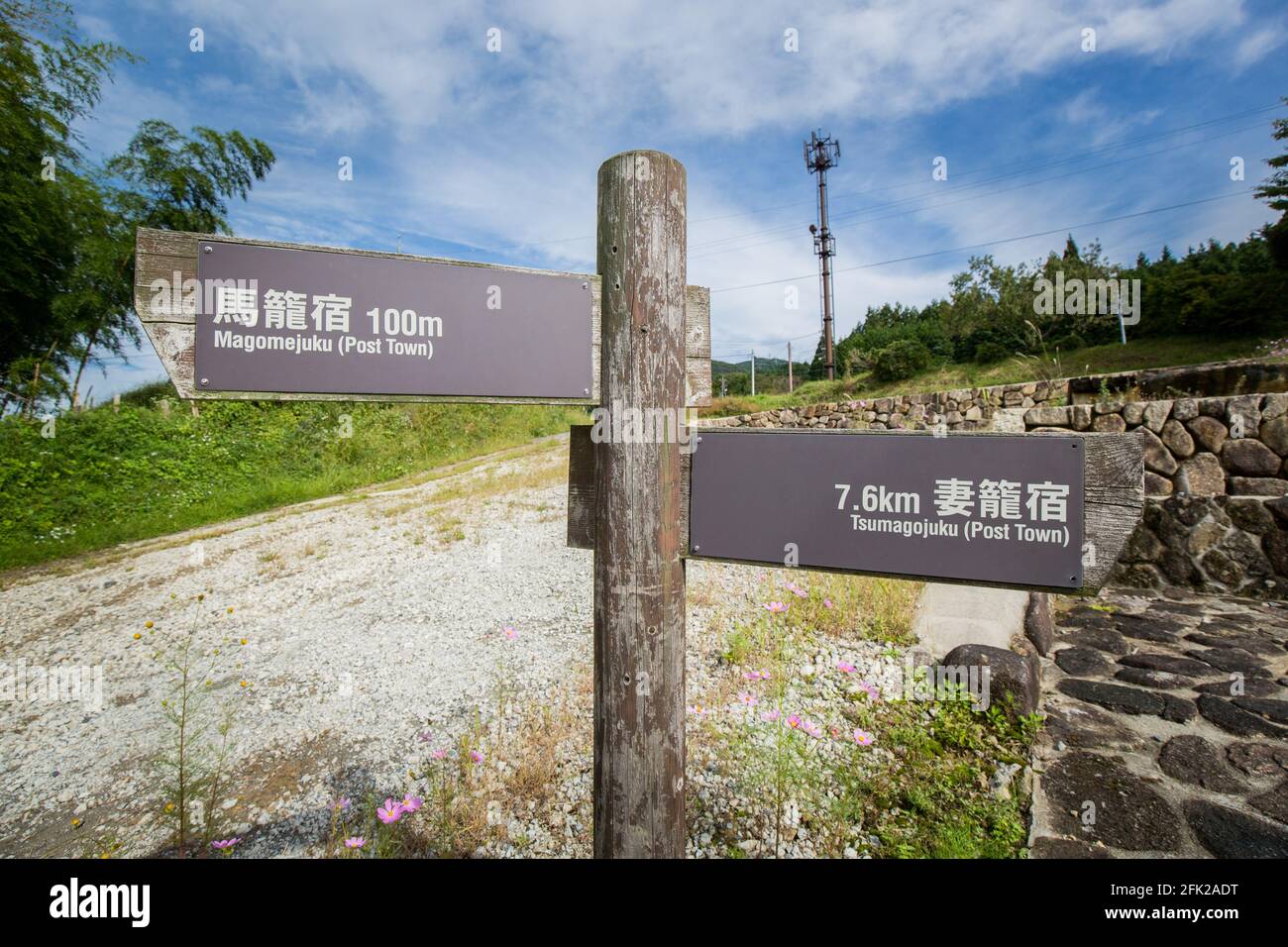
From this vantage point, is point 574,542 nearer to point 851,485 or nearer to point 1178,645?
point 851,485

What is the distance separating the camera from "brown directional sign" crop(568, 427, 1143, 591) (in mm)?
1262

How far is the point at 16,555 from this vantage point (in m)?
6.92

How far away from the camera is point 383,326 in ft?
4.46

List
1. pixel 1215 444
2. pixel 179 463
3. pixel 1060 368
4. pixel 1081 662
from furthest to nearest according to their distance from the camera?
1. pixel 1060 368
2. pixel 179 463
3. pixel 1215 444
4. pixel 1081 662

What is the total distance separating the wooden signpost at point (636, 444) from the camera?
4.17 feet

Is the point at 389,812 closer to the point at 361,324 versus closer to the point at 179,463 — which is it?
the point at 361,324

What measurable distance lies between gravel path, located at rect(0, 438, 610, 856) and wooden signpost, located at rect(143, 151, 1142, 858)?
2.03 meters

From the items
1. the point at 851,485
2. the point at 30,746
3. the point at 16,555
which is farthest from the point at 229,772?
the point at 16,555

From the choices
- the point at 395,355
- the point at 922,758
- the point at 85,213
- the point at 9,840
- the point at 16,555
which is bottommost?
the point at 9,840

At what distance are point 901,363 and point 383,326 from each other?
21.2m

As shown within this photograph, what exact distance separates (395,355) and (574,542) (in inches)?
27.2

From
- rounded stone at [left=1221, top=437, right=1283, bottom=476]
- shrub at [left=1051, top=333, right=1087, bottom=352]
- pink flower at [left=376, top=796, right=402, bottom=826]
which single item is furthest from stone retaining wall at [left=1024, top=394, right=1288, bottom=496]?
shrub at [left=1051, top=333, right=1087, bottom=352]
